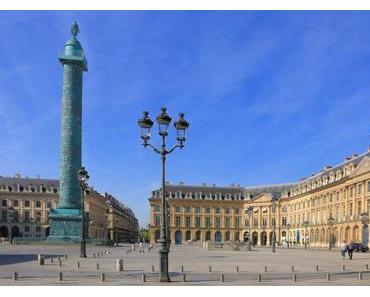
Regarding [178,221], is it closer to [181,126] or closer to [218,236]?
[218,236]

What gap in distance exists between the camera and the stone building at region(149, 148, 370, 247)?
100 m

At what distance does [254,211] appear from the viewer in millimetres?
132000

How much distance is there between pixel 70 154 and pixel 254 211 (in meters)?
77.5

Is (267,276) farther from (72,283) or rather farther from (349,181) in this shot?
(349,181)

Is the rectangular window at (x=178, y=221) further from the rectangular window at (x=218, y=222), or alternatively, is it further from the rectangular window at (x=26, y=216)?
the rectangular window at (x=26, y=216)

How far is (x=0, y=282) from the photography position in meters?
17.8

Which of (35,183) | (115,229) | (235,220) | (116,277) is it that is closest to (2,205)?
(35,183)

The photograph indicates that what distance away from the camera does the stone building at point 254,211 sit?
100 metres

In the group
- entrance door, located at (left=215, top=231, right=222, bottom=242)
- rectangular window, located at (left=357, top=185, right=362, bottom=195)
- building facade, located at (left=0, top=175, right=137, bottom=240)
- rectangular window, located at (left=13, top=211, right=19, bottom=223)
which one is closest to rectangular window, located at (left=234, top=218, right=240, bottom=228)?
entrance door, located at (left=215, top=231, right=222, bottom=242)

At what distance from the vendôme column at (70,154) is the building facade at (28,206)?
58233 millimetres

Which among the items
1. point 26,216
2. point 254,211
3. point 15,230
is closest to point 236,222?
point 254,211

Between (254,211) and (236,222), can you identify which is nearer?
(254,211)

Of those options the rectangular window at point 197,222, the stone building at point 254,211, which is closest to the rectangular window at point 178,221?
the stone building at point 254,211

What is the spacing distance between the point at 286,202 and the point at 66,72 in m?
76.0
